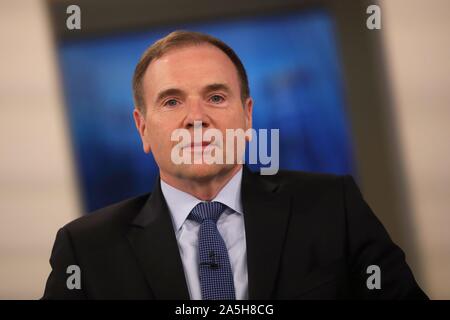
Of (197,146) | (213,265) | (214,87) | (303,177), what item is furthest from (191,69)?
(213,265)

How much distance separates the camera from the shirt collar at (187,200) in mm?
2088

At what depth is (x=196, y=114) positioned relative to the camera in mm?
2043

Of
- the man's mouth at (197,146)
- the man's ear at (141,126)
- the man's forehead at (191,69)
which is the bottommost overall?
the man's mouth at (197,146)

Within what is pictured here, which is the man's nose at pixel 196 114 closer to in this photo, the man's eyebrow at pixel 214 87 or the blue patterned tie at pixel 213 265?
the man's eyebrow at pixel 214 87

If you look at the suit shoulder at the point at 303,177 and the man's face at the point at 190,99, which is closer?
the man's face at the point at 190,99

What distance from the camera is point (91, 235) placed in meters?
2.11

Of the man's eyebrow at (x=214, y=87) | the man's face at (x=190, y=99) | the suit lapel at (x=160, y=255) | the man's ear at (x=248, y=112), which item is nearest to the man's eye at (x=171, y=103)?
the man's face at (x=190, y=99)

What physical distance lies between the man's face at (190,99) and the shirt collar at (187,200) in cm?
6

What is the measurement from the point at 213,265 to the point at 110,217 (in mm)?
411

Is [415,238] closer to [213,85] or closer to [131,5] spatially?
[213,85]

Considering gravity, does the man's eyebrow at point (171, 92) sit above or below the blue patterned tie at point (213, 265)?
above

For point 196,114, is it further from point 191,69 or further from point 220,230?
point 220,230

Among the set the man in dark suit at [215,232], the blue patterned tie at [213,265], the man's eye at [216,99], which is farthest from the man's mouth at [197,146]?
the blue patterned tie at [213,265]
